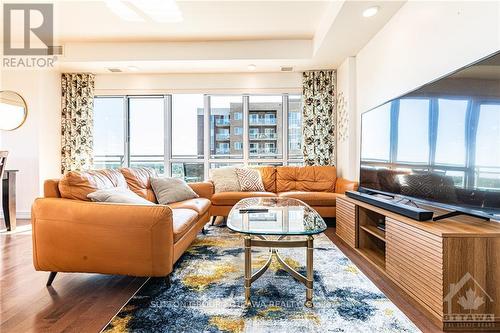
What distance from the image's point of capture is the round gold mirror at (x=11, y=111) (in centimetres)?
406

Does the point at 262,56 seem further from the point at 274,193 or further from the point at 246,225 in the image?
the point at 246,225

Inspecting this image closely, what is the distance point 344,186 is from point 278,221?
6.85ft

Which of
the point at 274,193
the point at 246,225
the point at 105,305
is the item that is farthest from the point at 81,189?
the point at 274,193

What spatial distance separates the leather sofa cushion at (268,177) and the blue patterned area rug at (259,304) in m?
1.98

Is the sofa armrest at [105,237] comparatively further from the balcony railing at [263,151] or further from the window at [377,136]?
the balcony railing at [263,151]

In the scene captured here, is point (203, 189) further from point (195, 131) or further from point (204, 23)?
point (204, 23)

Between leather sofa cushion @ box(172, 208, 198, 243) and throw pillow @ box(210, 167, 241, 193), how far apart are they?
138 cm

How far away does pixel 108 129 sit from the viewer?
16.0 ft

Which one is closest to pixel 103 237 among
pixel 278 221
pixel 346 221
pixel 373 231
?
pixel 278 221

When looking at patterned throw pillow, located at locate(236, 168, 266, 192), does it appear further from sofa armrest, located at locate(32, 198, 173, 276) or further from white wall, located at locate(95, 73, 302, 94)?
sofa armrest, located at locate(32, 198, 173, 276)

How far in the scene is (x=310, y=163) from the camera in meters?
4.57

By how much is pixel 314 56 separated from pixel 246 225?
2982mm

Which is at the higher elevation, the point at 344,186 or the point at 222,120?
the point at 222,120

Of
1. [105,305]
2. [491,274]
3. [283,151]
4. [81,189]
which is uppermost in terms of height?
[283,151]
